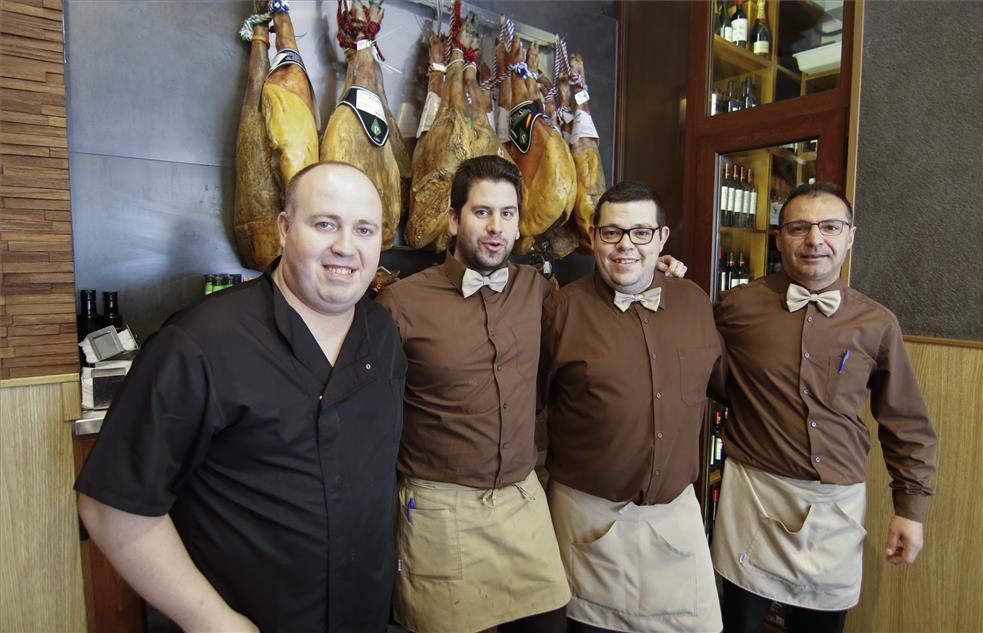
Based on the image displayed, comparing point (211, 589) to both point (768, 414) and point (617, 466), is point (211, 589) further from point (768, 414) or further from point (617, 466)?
point (768, 414)

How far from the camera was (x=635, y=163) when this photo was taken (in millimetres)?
3463

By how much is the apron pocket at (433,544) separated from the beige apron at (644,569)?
0.44m

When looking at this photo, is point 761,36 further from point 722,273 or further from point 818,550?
point 818,550

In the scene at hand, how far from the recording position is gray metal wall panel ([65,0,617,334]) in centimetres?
202

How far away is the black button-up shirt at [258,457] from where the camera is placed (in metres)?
1.04

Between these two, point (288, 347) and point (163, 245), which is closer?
point (288, 347)

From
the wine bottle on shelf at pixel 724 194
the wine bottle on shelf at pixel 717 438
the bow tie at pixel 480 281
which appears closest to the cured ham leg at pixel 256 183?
the bow tie at pixel 480 281

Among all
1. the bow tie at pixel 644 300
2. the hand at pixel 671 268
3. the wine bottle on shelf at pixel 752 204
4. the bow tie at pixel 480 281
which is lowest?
the bow tie at pixel 644 300

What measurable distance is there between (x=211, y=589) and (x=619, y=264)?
1.37 meters

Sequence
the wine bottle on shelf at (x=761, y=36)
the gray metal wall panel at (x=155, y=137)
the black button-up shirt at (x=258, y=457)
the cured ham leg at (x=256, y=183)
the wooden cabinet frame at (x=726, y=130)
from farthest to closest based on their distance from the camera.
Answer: the wine bottle on shelf at (x=761, y=36)
the wooden cabinet frame at (x=726, y=130)
the cured ham leg at (x=256, y=183)
the gray metal wall panel at (x=155, y=137)
the black button-up shirt at (x=258, y=457)

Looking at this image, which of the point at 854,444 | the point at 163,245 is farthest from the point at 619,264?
the point at 163,245

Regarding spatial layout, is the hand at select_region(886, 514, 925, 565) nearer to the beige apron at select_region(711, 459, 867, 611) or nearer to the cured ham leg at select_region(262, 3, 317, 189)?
the beige apron at select_region(711, 459, 867, 611)

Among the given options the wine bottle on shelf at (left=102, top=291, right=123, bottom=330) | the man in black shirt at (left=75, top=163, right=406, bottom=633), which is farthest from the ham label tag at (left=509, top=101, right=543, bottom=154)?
the wine bottle on shelf at (left=102, top=291, right=123, bottom=330)

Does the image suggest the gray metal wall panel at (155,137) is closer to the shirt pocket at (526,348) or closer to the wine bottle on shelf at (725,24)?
the shirt pocket at (526,348)
